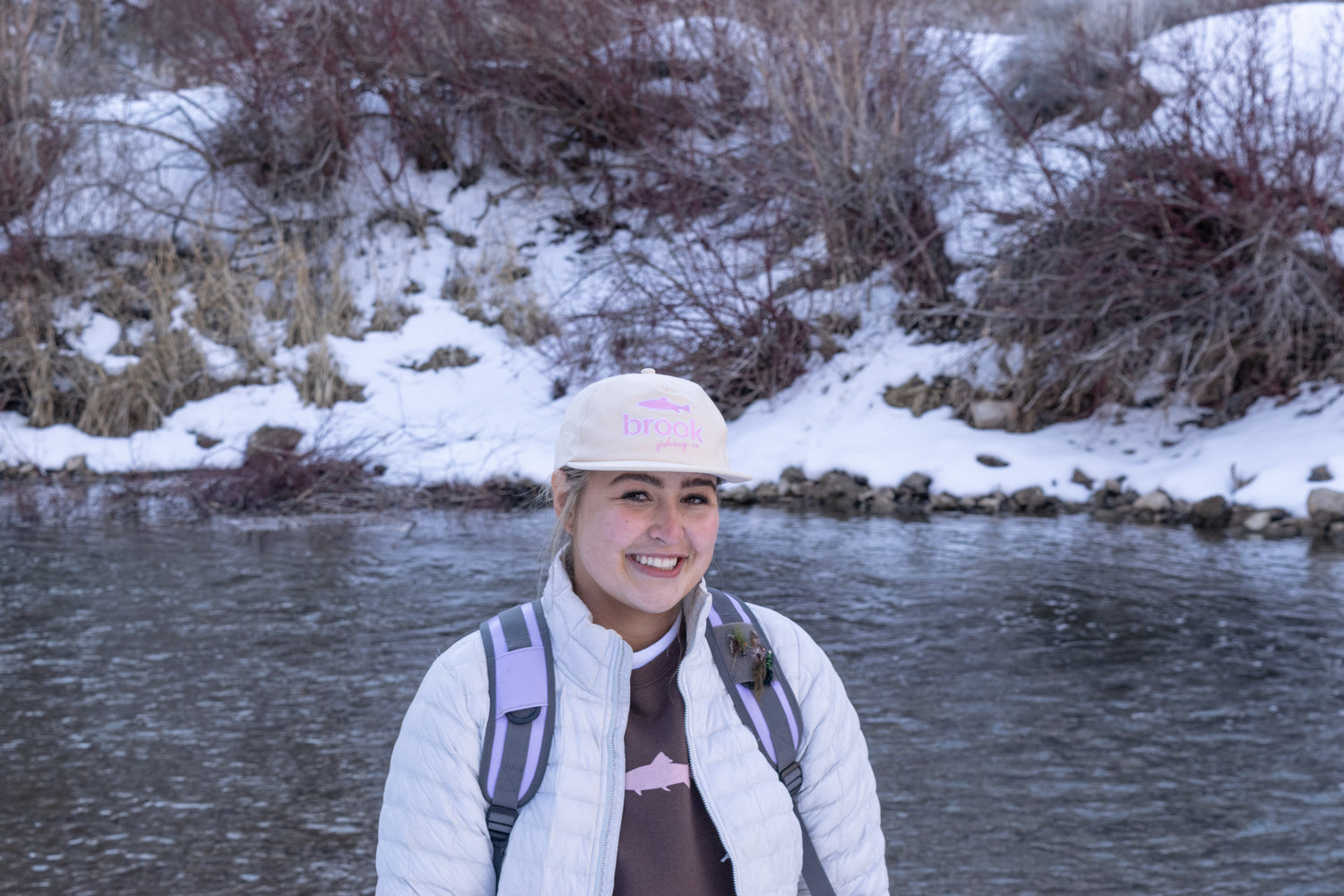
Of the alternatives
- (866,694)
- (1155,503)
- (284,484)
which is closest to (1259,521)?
(1155,503)

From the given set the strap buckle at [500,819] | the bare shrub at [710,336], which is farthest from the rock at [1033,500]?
the strap buckle at [500,819]

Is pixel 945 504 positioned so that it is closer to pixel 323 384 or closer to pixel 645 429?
pixel 323 384

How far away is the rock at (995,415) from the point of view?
11.1 metres

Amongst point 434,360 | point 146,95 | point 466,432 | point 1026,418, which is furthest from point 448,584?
point 146,95

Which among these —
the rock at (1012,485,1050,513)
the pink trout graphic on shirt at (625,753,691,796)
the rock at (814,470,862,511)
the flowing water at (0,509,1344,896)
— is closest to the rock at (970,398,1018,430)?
the rock at (1012,485,1050,513)

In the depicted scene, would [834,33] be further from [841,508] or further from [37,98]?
[37,98]

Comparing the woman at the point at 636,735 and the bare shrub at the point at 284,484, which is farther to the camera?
the bare shrub at the point at 284,484

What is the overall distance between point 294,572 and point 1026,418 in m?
6.17

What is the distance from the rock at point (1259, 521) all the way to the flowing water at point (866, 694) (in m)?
0.43

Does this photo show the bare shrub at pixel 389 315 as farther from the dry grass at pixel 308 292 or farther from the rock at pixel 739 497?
the rock at pixel 739 497

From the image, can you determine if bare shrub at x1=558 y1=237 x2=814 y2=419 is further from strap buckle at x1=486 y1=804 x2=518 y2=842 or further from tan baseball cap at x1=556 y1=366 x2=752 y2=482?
strap buckle at x1=486 y1=804 x2=518 y2=842

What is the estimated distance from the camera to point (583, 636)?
1.92 m

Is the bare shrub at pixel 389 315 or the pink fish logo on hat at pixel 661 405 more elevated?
the bare shrub at pixel 389 315

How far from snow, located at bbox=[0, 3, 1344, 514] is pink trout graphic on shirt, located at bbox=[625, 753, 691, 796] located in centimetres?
817
